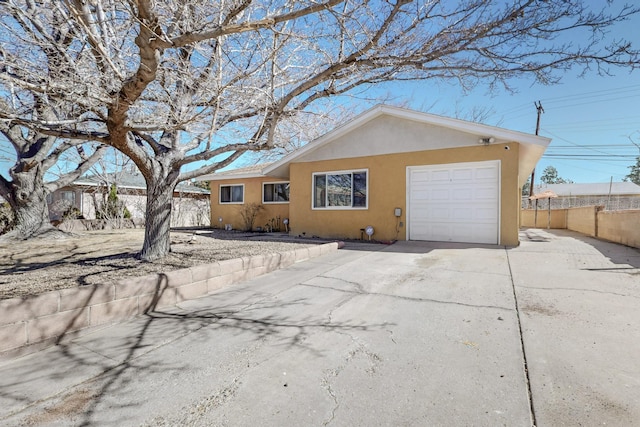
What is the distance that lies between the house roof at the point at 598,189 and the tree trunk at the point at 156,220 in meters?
35.6

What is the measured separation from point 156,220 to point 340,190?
609 cm

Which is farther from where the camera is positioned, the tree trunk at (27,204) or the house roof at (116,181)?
the house roof at (116,181)

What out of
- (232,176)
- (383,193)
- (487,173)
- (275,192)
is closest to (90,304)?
(383,193)

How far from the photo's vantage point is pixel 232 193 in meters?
14.9

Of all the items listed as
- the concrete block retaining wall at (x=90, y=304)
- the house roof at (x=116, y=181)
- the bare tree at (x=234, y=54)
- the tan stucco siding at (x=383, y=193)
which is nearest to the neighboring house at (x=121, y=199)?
the house roof at (x=116, y=181)

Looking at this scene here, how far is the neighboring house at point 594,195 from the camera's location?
2438 cm

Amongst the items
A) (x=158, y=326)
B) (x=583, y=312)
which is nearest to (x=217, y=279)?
(x=158, y=326)

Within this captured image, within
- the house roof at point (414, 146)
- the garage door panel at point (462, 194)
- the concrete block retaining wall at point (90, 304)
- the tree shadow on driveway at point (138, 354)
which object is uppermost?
the house roof at point (414, 146)

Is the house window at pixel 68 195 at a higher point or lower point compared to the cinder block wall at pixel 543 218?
higher

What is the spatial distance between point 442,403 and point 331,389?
0.71 m

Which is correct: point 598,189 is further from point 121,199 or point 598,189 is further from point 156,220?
point 121,199

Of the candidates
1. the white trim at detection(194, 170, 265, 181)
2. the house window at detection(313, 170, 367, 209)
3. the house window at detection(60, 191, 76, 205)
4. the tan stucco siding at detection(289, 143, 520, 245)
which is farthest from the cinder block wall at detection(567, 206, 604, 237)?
the house window at detection(60, 191, 76, 205)

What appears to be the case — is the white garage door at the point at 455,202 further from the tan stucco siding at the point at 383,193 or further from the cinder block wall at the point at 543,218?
the cinder block wall at the point at 543,218

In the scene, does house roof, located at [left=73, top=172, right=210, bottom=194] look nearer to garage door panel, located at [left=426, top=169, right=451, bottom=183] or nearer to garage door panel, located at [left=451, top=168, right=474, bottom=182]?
garage door panel, located at [left=426, top=169, right=451, bottom=183]
